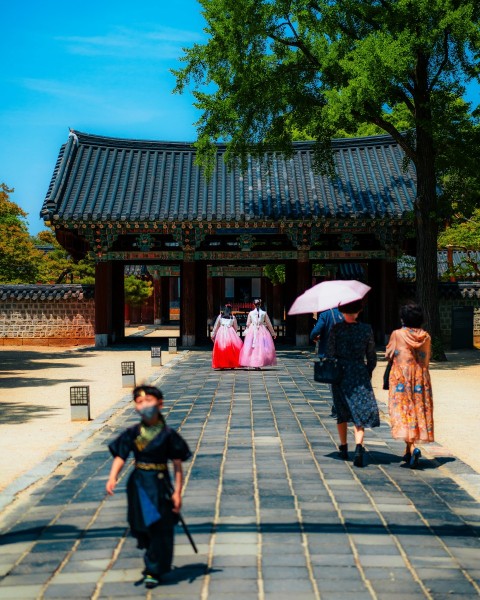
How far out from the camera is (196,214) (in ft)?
76.5

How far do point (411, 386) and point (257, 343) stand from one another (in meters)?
9.32

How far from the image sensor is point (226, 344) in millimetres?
16609

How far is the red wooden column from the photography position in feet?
78.6

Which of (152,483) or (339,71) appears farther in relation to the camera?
(339,71)

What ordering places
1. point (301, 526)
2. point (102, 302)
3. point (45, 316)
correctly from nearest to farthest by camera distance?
1. point (301, 526)
2. point (102, 302)
3. point (45, 316)

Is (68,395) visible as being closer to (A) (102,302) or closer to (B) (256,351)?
(B) (256,351)

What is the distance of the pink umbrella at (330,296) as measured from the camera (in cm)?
734

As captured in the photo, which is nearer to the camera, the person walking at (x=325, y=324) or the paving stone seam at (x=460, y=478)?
the paving stone seam at (x=460, y=478)

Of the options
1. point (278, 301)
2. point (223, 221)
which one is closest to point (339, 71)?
point (223, 221)

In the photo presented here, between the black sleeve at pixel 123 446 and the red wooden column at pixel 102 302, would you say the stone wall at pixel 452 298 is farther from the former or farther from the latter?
the black sleeve at pixel 123 446

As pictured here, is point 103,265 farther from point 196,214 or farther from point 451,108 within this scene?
point 451,108

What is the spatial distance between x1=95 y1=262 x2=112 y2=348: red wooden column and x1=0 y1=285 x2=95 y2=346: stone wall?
2607 mm

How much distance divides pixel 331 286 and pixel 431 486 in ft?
7.58

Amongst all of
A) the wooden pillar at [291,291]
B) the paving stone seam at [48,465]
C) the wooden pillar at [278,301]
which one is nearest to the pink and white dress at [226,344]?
the paving stone seam at [48,465]
